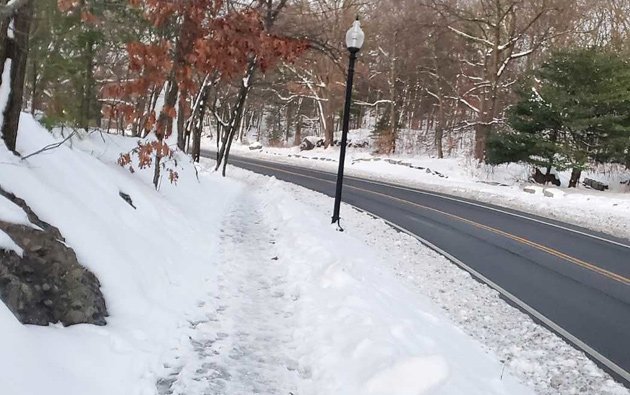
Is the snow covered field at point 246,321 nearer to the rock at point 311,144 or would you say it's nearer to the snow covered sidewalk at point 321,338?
the snow covered sidewalk at point 321,338

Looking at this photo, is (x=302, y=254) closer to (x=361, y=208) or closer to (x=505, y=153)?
(x=361, y=208)

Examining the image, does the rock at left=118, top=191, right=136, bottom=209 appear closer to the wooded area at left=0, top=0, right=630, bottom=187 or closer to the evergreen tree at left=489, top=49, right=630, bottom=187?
the wooded area at left=0, top=0, right=630, bottom=187

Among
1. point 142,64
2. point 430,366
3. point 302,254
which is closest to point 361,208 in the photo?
point 302,254

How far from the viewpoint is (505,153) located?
25.3 metres

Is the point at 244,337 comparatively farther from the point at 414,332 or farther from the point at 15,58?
the point at 15,58

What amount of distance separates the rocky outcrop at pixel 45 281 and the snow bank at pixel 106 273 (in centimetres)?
13

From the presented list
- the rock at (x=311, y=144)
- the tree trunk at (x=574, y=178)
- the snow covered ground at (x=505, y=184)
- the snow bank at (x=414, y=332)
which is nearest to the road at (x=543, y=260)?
the snow bank at (x=414, y=332)

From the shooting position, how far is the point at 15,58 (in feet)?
21.2

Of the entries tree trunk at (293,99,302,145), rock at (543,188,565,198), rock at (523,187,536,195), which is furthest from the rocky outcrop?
tree trunk at (293,99,302,145)

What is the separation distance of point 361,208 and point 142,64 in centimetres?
942

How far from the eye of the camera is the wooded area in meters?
7.86

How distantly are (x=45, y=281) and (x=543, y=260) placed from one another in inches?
359

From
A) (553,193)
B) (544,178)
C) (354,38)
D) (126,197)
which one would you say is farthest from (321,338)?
(544,178)

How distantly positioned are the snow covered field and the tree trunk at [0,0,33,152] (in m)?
0.37
